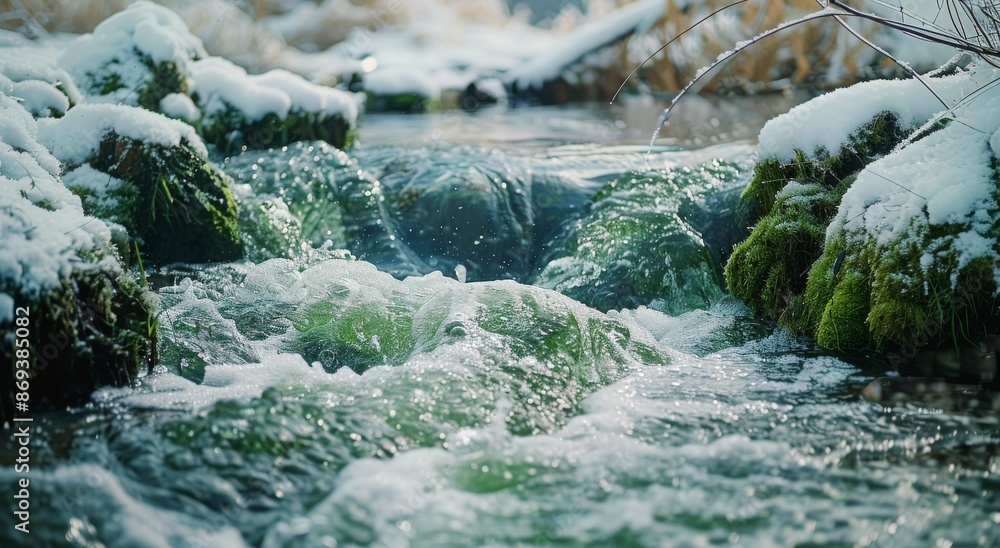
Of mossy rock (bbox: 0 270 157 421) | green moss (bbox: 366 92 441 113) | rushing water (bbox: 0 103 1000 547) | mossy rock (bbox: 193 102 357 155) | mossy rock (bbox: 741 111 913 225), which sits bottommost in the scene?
rushing water (bbox: 0 103 1000 547)

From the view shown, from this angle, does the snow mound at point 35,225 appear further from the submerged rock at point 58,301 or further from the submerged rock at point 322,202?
the submerged rock at point 322,202

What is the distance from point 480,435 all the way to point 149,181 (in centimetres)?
265

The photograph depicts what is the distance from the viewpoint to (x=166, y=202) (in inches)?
166

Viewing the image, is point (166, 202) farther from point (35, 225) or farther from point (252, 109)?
point (252, 109)

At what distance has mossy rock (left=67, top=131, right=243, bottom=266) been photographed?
405 centimetres

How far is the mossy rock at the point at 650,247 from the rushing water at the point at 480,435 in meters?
0.18

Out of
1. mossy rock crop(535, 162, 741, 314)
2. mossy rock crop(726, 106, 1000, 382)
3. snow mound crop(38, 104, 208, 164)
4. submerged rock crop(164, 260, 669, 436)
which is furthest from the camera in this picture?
Answer: mossy rock crop(535, 162, 741, 314)

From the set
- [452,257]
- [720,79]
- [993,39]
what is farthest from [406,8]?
[993,39]

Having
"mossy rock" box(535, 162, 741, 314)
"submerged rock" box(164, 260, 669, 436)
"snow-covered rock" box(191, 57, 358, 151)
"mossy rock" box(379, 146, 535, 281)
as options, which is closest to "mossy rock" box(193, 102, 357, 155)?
"snow-covered rock" box(191, 57, 358, 151)

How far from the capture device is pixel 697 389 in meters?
2.78

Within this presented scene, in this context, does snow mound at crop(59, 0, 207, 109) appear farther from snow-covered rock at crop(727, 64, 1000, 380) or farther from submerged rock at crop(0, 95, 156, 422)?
snow-covered rock at crop(727, 64, 1000, 380)

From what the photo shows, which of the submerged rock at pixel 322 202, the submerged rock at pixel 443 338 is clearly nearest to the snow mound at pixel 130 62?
the submerged rock at pixel 322 202

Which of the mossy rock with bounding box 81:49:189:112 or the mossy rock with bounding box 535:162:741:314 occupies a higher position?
the mossy rock with bounding box 81:49:189:112

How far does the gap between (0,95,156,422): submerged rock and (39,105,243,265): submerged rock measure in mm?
1084
